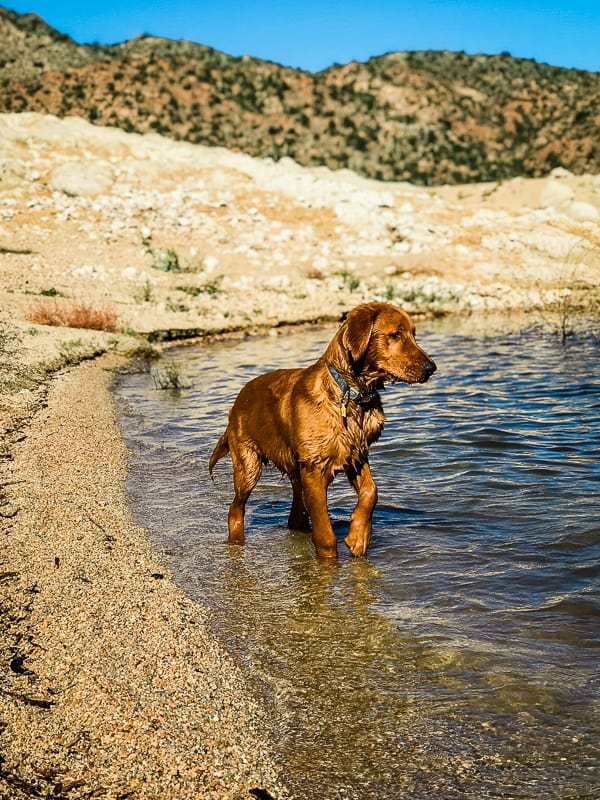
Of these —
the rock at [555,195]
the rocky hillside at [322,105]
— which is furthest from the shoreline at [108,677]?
the rocky hillside at [322,105]

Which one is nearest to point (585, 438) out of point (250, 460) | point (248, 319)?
point (250, 460)

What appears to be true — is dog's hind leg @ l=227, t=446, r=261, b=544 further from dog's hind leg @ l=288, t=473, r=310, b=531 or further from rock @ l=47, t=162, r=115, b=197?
rock @ l=47, t=162, r=115, b=197

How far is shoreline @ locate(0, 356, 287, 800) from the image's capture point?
3.09 meters

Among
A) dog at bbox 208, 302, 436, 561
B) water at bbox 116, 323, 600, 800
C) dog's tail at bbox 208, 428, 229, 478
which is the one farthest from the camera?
dog's tail at bbox 208, 428, 229, 478

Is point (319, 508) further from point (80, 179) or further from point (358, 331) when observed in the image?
point (80, 179)

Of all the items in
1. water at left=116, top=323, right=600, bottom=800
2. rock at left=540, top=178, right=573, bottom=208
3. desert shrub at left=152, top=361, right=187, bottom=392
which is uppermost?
rock at left=540, top=178, right=573, bottom=208

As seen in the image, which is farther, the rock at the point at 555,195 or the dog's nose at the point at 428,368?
the rock at the point at 555,195

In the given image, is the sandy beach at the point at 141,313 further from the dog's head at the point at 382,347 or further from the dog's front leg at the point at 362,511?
the dog's head at the point at 382,347

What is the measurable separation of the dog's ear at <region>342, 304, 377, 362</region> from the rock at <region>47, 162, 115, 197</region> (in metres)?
24.5

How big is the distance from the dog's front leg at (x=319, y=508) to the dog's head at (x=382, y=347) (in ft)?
2.37

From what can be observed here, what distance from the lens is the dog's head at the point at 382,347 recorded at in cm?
511

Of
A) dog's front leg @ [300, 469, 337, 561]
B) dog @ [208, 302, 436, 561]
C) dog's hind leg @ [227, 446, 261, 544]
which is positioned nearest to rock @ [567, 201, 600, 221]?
dog's hind leg @ [227, 446, 261, 544]

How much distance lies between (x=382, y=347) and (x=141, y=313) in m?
14.7

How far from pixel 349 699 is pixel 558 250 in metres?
25.9
